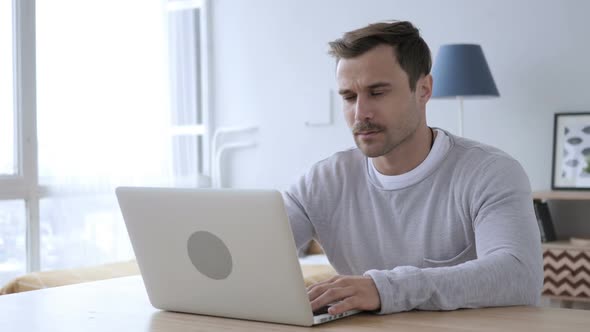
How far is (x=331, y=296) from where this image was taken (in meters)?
1.35

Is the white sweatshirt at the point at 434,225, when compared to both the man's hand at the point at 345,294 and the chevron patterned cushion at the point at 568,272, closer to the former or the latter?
the man's hand at the point at 345,294

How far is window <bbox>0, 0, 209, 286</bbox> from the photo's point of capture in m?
3.90

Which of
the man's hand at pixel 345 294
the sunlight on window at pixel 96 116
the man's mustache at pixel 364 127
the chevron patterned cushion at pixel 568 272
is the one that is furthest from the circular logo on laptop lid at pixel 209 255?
the sunlight on window at pixel 96 116

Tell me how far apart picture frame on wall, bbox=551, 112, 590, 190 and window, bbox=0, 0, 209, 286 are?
2.02 meters

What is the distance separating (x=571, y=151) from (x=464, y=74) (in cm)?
60

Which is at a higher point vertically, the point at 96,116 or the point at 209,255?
the point at 96,116

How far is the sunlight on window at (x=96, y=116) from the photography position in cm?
403

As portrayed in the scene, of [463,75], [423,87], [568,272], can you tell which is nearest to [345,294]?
[423,87]

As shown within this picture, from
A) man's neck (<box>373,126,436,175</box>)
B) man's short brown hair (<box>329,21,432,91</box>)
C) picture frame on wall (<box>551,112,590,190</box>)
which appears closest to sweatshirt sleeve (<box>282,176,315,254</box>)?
man's neck (<box>373,126,436,175</box>)

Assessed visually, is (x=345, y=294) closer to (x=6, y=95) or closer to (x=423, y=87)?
(x=423, y=87)

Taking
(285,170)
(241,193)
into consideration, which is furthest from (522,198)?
(285,170)

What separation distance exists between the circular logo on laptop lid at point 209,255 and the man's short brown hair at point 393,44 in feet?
1.96

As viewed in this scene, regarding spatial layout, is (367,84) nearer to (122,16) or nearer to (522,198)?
(522,198)

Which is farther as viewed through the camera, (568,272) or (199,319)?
(568,272)
